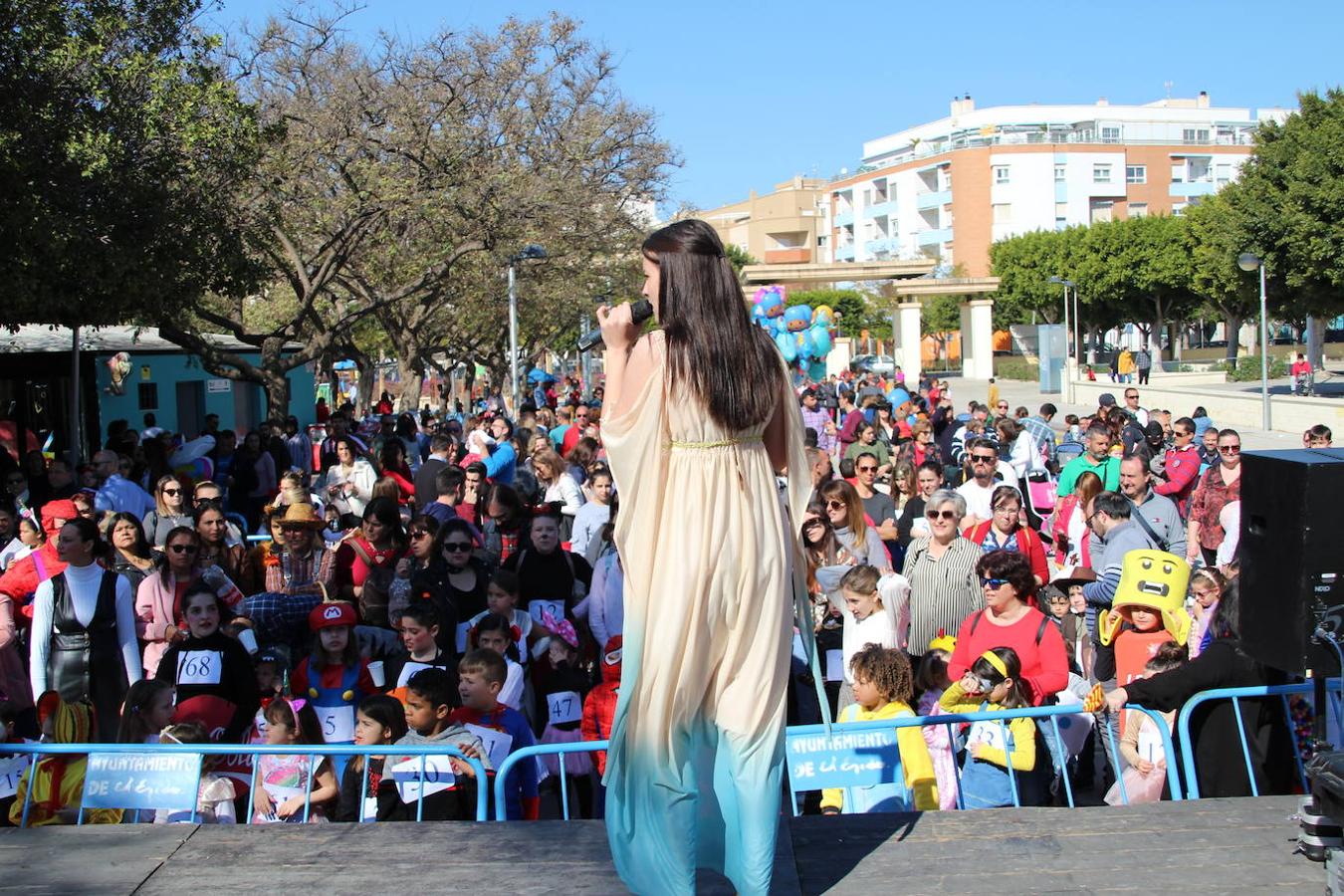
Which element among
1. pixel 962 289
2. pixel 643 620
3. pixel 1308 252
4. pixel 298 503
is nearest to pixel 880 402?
pixel 298 503

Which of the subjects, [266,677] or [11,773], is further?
[266,677]

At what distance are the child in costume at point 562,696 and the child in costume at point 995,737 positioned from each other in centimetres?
162

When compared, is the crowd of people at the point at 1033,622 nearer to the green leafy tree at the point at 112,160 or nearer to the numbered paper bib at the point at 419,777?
the numbered paper bib at the point at 419,777

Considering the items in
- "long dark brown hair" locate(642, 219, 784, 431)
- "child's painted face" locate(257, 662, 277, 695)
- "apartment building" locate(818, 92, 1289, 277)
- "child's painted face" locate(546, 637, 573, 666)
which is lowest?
"child's painted face" locate(257, 662, 277, 695)

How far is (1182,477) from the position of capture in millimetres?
12250

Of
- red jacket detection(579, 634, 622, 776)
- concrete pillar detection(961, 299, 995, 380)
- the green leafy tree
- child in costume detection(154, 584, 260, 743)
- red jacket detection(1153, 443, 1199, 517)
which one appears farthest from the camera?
concrete pillar detection(961, 299, 995, 380)

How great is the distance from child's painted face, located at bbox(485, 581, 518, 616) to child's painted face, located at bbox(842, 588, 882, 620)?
5.65 feet

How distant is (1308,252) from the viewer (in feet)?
128

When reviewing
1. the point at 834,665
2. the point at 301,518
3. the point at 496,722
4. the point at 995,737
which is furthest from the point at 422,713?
the point at 301,518

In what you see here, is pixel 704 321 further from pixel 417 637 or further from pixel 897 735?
pixel 417 637

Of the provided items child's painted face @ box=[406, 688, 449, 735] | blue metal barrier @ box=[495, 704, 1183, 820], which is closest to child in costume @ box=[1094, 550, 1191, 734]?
blue metal barrier @ box=[495, 704, 1183, 820]

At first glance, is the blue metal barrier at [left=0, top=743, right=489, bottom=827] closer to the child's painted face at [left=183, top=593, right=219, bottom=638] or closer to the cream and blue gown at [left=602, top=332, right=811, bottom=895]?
the cream and blue gown at [left=602, top=332, right=811, bottom=895]

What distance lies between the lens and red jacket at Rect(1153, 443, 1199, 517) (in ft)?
40.2

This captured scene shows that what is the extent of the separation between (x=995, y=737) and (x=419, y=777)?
2.24 metres
